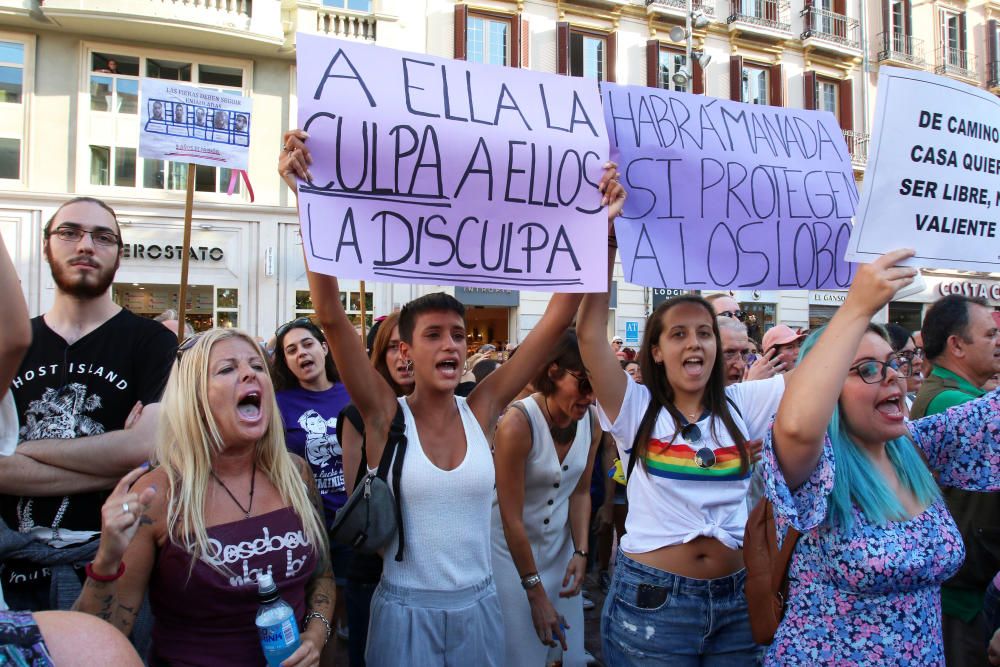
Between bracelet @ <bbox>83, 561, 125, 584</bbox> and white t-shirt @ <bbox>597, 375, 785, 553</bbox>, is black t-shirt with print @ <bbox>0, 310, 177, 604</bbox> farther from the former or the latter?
white t-shirt @ <bbox>597, 375, 785, 553</bbox>

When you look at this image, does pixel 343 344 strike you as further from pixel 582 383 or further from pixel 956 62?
pixel 956 62

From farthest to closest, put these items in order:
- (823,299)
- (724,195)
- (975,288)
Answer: (975,288) < (823,299) < (724,195)

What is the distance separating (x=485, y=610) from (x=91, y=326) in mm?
1723

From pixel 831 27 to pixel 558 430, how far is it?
23494 mm

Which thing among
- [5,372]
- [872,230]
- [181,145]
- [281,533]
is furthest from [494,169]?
[181,145]

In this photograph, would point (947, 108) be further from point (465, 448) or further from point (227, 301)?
point (227, 301)

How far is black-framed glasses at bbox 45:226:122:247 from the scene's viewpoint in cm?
246

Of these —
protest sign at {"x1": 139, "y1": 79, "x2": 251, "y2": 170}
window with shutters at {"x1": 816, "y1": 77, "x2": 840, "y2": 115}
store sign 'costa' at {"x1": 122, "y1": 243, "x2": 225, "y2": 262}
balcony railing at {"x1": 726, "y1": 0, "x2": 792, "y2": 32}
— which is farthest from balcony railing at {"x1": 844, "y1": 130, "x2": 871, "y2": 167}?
protest sign at {"x1": 139, "y1": 79, "x2": 251, "y2": 170}

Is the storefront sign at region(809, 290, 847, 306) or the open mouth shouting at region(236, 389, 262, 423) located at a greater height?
the storefront sign at region(809, 290, 847, 306)

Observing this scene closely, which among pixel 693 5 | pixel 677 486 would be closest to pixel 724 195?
pixel 677 486

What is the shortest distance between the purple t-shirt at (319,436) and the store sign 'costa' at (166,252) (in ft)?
38.6

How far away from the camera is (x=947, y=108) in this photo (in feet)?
7.79

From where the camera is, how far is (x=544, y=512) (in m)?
3.14

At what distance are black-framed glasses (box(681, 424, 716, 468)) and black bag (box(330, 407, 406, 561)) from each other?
1002 mm
